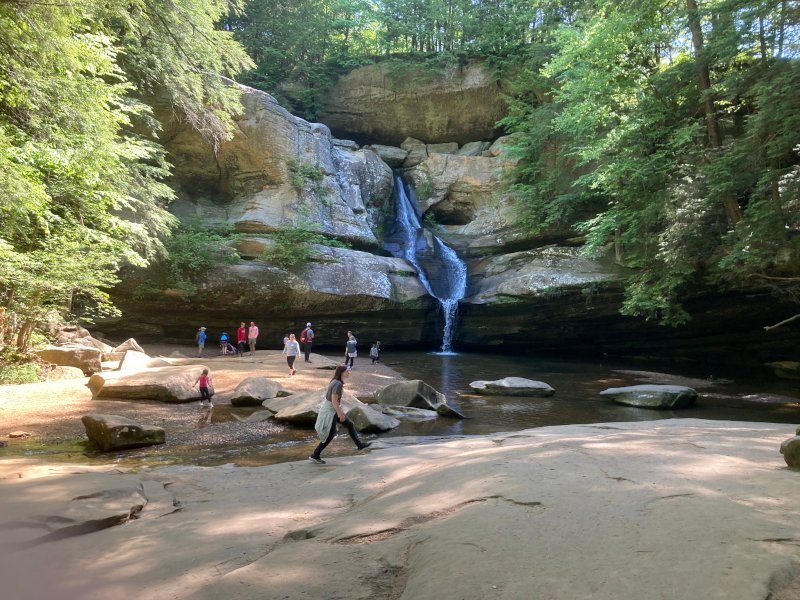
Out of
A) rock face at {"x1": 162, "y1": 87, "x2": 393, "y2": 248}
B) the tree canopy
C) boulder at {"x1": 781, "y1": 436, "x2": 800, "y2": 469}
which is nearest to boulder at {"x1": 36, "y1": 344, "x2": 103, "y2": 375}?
the tree canopy

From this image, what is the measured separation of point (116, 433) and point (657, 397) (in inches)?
495

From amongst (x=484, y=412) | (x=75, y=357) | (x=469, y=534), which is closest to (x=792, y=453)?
(x=469, y=534)

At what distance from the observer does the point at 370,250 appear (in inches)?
1002

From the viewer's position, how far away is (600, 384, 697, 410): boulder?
1231 centimetres

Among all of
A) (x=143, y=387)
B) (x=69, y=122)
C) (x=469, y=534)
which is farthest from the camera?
(x=143, y=387)

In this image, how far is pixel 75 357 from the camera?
13.2 metres

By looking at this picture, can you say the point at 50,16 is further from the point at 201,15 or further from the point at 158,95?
the point at 158,95

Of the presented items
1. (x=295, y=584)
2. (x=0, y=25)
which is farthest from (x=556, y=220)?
(x=295, y=584)

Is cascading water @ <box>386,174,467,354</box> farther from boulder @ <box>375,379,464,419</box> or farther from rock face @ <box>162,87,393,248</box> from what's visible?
boulder @ <box>375,379,464,419</box>

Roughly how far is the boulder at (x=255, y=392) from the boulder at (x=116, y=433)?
3.21 meters

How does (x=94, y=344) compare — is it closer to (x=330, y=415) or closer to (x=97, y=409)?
(x=97, y=409)

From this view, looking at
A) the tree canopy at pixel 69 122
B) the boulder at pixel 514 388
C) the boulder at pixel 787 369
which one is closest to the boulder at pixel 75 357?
the tree canopy at pixel 69 122

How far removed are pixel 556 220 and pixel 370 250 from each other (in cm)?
981

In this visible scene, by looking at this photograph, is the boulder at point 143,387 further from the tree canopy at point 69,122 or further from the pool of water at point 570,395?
the pool of water at point 570,395
